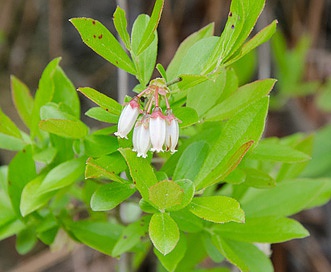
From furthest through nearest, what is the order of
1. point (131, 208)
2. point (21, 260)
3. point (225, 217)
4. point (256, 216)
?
point (21, 260)
point (131, 208)
point (256, 216)
point (225, 217)

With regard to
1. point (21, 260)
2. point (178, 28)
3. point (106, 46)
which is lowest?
point (21, 260)

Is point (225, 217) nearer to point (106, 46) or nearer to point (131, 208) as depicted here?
point (106, 46)

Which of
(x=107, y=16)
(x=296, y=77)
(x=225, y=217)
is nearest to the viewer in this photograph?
(x=225, y=217)

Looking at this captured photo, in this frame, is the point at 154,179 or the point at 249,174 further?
the point at 249,174

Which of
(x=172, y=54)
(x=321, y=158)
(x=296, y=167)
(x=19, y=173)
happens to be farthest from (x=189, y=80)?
(x=172, y=54)

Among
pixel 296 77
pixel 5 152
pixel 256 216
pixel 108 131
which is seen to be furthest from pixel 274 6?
pixel 108 131

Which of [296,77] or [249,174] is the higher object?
[249,174]

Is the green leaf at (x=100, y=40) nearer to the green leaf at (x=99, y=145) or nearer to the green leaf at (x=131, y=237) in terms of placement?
the green leaf at (x=99, y=145)
